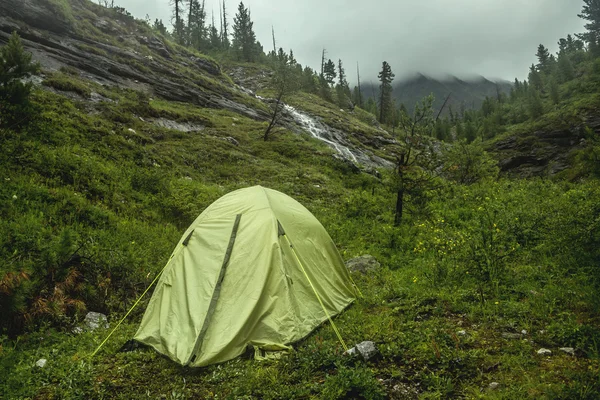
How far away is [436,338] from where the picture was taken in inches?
201

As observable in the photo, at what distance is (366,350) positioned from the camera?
4.85 meters

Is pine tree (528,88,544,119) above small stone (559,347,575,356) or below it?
above

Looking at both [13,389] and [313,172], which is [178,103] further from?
[13,389]

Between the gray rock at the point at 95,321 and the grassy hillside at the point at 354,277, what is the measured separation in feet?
0.51

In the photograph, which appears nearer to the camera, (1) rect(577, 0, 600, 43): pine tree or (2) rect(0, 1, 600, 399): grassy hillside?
(2) rect(0, 1, 600, 399): grassy hillside

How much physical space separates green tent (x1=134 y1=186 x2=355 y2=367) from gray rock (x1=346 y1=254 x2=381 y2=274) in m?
1.39

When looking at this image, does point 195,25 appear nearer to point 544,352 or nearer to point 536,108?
point 536,108

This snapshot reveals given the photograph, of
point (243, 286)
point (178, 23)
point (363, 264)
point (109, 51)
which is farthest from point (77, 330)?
point (178, 23)

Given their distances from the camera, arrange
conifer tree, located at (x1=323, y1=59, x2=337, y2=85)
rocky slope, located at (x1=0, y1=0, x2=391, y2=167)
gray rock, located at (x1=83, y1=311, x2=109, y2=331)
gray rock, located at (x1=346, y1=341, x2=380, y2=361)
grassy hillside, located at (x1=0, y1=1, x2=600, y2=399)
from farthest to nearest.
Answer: conifer tree, located at (x1=323, y1=59, x2=337, y2=85) < rocky slope, located at (x1=0, y1=0, x2=391, y2=167) < gray rock, located at (x1=83, y1=311, x2=109, y2=331) < gray rock, located at (x1=346, y1=341, x2=380, y2=361) < grassy hillside, located at (x1=0, y1=1, x2=600, y2=399)

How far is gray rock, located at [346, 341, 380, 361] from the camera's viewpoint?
4797mm

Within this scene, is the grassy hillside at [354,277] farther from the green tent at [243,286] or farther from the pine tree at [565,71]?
the pine tree at [565,71]

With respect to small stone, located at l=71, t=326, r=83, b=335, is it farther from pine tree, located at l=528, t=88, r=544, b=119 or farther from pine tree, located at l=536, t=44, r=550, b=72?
pine tree, located at l=536, t=44, r=550, b=72

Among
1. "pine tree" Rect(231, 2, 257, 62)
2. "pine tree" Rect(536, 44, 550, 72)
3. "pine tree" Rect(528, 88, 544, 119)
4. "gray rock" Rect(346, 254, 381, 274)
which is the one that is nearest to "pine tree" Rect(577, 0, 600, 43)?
"pine tree" Rect(536, 44, 550, 72)

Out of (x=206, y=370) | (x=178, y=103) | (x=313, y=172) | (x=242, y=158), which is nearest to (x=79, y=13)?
(x=178, y=103)
